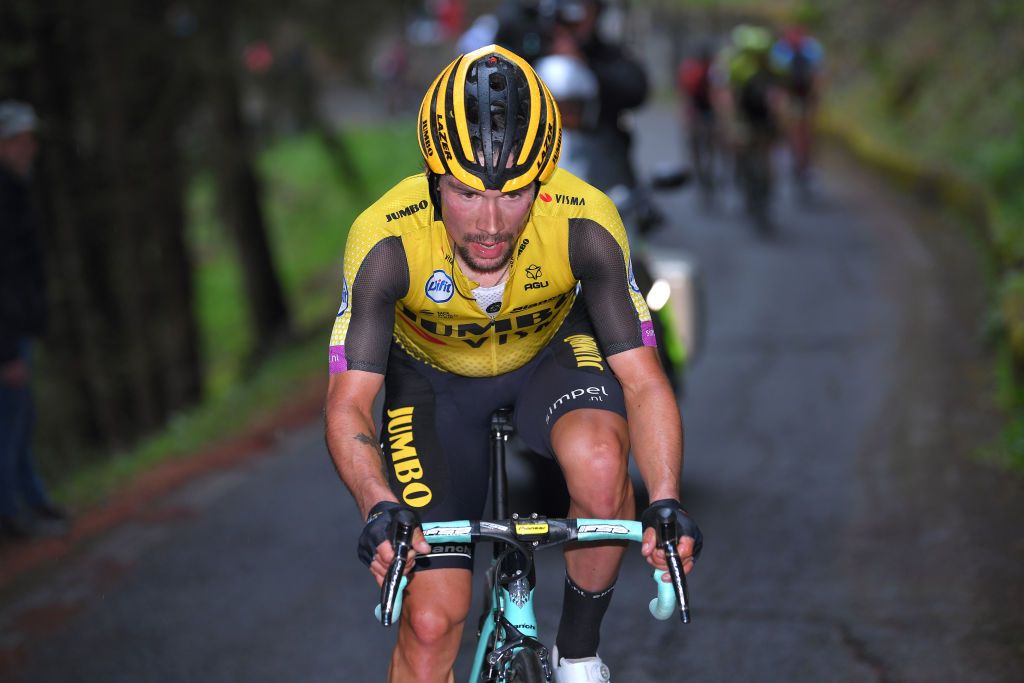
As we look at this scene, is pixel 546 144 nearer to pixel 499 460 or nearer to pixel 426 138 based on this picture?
pixel 426 138

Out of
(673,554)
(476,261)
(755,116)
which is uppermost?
(476,261)

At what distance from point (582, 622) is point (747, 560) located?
300 centimetres

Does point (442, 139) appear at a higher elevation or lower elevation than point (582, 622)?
higher

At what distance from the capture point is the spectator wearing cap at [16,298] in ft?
25.5

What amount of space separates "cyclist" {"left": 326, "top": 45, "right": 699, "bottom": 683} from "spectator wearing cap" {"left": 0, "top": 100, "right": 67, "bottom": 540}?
13.7 ft

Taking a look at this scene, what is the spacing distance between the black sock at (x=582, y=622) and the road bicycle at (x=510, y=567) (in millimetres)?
170

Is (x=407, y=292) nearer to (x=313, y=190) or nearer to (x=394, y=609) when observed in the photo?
(x=394, y=609)

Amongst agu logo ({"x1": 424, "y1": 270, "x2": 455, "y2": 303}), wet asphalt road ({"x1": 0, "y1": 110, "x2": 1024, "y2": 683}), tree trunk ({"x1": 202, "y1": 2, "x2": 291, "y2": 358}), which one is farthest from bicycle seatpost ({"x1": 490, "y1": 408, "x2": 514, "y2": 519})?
tree trunk ({"x1": 202, "y1": 2, "x2": 291, "y2": 358})

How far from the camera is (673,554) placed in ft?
11.2

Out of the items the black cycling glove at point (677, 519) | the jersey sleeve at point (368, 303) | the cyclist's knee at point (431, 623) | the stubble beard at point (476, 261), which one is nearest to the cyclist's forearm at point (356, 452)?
the jersey sleeve at point (368, 303)

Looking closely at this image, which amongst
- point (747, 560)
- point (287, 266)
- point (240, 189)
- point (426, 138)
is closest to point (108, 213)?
point (240, 189)

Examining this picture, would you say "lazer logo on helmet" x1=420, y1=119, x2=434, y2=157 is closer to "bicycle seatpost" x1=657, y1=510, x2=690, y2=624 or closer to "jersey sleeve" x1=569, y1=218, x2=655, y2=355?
"jersey sleeve" x1=569, y1=218, x2=655, y2=355

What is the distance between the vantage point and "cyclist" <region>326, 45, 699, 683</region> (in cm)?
375

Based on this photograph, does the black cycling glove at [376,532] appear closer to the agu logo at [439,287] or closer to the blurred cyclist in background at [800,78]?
the agu logo at [439,287]
